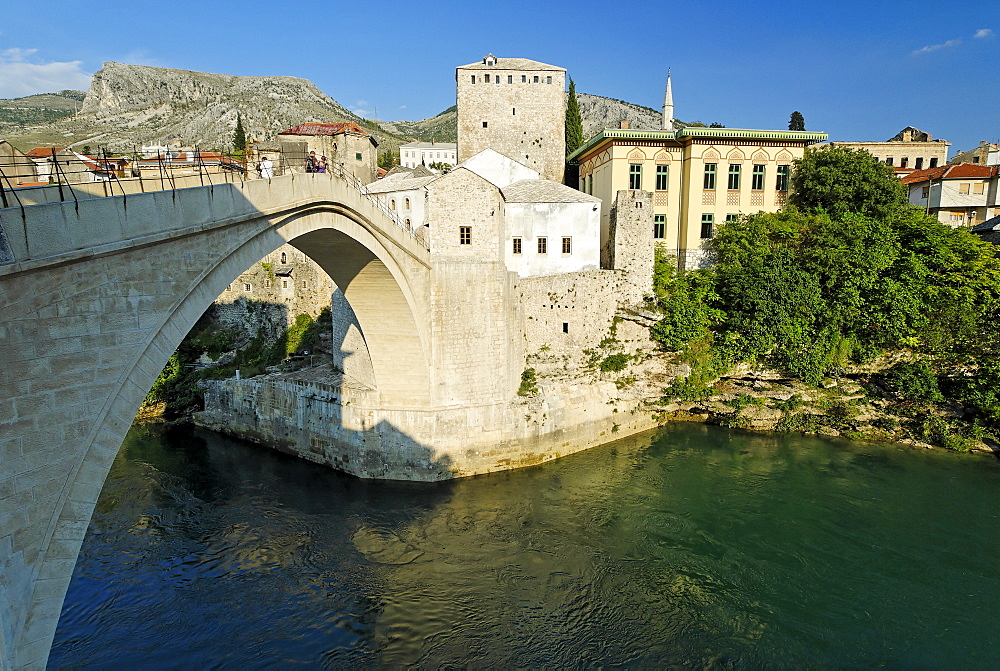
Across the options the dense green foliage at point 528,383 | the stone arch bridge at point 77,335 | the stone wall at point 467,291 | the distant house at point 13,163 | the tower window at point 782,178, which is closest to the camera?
the stone arch bridge at point 77,335

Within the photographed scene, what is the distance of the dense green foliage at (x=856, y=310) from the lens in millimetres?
19906

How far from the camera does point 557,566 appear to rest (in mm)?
13727

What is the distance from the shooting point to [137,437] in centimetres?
2231

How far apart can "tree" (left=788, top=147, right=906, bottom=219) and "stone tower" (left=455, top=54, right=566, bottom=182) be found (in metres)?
13.0

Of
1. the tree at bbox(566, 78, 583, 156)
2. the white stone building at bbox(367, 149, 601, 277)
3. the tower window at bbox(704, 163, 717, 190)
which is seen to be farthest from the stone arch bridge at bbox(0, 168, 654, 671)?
the tree at bbox(566, 78, 583, 156)

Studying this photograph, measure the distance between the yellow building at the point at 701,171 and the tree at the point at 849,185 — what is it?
1.19 meters

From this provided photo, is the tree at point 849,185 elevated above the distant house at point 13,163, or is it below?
above

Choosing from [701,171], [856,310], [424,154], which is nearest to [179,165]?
[856,310]

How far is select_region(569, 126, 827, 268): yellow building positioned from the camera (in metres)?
26.1

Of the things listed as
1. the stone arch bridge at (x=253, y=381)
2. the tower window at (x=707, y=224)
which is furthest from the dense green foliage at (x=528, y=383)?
the tower window at (x=707, y=224)

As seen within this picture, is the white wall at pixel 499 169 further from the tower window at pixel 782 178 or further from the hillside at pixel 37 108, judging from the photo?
the hillside at pixel 37 108

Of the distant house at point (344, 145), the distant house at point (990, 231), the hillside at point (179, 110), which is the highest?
the hillside at point (179, 110)

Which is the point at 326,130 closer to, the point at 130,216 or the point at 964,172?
the point at 130,216

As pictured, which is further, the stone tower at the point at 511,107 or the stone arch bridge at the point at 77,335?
the stone tower at the point at 511,107
